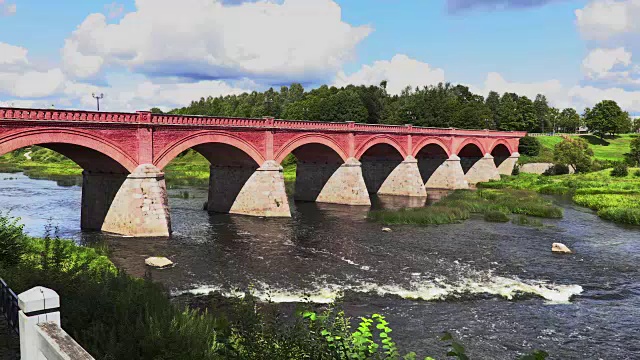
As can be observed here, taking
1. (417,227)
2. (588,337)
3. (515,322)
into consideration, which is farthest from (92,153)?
(588,337)

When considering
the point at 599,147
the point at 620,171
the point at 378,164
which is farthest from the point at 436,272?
the point at 599,147

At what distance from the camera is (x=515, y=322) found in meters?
17.9

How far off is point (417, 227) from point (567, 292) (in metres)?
16.4

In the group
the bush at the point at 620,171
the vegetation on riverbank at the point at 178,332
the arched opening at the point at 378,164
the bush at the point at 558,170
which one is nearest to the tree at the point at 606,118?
the bush at the point at 558,170

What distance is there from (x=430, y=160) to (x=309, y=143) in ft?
94.8

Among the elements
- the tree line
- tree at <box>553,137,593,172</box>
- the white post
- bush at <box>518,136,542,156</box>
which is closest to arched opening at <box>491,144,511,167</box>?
bush at <box>518,136,542,156</box>

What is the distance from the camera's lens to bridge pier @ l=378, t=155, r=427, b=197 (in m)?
58.5

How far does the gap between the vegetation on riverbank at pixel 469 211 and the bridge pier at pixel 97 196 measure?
20655 mm

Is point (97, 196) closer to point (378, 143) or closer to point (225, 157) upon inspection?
point (225, 157)

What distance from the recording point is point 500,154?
85.5m

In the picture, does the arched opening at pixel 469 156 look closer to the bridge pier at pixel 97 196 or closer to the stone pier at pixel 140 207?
the stone pier at pixel 140 207

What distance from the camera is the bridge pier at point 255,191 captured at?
41.1 meters

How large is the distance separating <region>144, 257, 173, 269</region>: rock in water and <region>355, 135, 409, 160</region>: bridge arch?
96.6ft

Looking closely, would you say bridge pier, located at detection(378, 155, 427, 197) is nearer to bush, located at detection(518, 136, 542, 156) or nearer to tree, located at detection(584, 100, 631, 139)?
bush, located at detection(518, 136, 542, 156)
